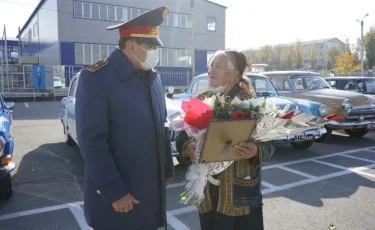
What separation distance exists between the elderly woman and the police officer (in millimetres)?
392

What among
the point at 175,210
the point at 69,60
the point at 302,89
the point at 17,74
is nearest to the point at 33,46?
the point at 69,60

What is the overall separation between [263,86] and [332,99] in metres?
2.10

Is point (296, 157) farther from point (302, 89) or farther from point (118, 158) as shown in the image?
point (118, 158)

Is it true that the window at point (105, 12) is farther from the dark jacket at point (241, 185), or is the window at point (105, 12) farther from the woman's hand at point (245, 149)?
the woman's hand at point (245, 149)

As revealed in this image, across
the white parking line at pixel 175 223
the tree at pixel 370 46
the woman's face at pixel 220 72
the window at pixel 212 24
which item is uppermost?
the window at pixel 212 24

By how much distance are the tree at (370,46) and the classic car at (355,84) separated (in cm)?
3120

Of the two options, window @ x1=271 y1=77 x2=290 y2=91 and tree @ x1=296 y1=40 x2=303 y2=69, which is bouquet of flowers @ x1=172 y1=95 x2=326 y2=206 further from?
tree @ x1=296 y1=40 x2=303 y2=69

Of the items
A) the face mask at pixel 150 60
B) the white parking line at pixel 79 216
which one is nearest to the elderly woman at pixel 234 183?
the face mask at pixel 150 60

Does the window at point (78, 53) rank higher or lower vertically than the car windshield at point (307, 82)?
higher

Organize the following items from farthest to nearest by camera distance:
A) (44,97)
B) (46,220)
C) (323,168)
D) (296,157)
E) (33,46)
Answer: (33,46) < (44,97) < (296,157) < (323,168) < (46,220)

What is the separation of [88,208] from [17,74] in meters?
22.7

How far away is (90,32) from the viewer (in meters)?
27.0

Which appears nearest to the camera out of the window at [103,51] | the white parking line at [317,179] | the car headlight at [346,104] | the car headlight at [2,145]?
the car headlight at [2,145]

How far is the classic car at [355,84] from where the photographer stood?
436 inches
